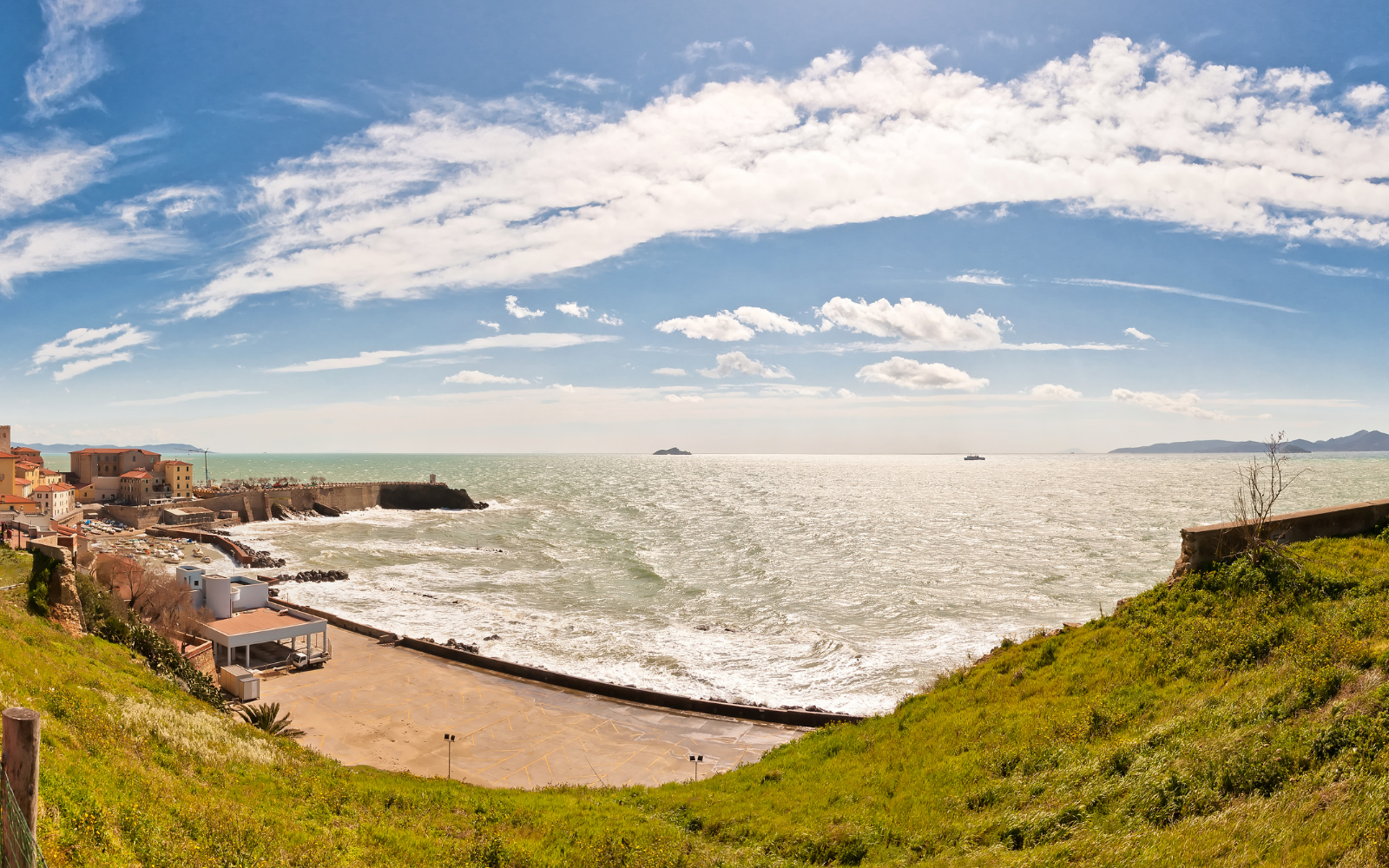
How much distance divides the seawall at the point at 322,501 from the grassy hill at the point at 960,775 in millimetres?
88988

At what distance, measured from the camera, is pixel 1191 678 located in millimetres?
14164

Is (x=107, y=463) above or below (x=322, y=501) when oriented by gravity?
above

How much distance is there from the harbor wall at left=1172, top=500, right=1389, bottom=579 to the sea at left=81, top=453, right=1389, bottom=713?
984 cm

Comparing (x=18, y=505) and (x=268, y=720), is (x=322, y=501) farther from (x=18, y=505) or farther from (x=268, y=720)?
(x=268, y=720)

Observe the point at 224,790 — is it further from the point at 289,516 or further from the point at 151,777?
the point at 289,516

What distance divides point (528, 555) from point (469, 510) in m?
47.5

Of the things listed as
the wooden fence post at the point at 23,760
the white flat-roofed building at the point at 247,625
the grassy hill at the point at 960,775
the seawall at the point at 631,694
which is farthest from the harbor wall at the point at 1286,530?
the white flat-roofed building at the point at 247,625

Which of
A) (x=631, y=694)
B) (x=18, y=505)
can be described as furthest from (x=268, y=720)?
(x=18, y=505)

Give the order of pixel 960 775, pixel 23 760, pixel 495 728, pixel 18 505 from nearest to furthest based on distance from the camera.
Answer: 1. pixel 23 760
2. pixel 960 775
3. pixel 495 728
4. pixel 18 505

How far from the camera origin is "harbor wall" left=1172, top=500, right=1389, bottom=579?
17250 mm

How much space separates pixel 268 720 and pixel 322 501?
99.8m

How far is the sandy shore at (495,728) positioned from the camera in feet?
79.3

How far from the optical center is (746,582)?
61.4 m

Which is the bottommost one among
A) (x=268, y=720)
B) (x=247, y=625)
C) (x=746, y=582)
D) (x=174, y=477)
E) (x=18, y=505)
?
(x=746, y=582)
